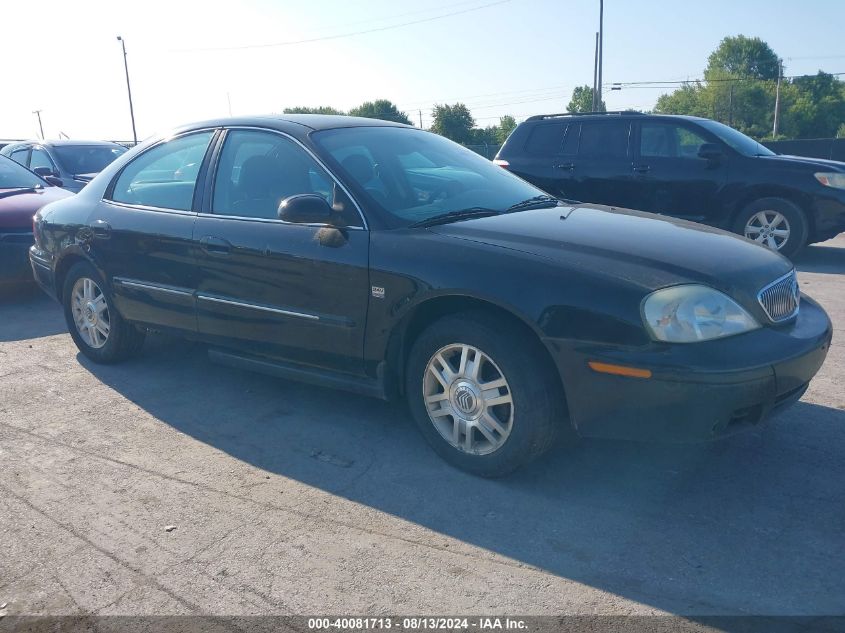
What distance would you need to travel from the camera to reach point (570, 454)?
3898mm

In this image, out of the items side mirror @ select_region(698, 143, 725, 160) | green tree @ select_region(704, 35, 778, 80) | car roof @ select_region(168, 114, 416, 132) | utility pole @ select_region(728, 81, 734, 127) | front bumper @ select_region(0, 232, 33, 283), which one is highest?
green tree @ select_region(704, 35, 778, 80)

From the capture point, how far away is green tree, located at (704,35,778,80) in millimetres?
92269

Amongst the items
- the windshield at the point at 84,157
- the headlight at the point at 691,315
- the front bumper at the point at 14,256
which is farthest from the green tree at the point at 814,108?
the headlight at the point at 691,315

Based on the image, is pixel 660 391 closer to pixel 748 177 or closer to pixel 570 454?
pixel 570 454

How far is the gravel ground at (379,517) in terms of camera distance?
2775mm

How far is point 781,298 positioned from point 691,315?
2.43 ft

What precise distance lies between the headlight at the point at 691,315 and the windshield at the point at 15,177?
25.3ft

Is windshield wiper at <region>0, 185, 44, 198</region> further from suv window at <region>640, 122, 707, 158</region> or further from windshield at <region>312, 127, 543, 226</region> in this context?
suv window at <region>640, 122, 707, 158</region>

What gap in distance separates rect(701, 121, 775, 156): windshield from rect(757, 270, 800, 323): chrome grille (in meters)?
5.98

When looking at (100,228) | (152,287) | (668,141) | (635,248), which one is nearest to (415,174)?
(635,248)

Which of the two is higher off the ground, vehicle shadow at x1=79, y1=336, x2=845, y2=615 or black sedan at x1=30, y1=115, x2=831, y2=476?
black sedan at x1=30, y1=115, x2=831, y2=476

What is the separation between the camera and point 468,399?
3.60 m

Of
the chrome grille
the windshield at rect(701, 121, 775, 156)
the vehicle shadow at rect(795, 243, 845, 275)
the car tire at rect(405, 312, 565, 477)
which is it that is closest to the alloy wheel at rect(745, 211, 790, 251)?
the vehicle shadow at rect(795, 243, 845, 275)

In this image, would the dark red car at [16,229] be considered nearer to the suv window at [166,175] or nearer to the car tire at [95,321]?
the car tire at [95,321]
